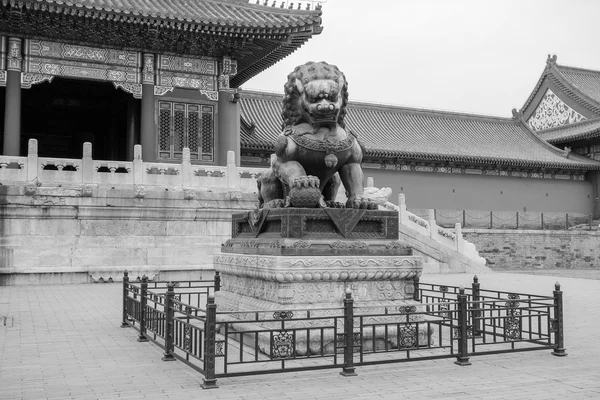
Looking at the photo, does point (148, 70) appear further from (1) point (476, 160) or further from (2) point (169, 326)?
(1) point (476, 160)

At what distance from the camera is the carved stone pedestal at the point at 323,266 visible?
6.60 m

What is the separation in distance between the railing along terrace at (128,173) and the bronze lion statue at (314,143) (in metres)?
9.33

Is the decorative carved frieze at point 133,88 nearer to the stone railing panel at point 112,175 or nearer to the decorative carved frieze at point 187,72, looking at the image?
the decorative carved frieze at point 187,72

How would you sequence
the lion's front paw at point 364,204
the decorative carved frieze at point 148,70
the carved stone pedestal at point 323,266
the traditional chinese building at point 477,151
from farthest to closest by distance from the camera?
the traditional chinese building at point 477,151, the decorative carved frieze at point 148,70, the lion's front paw at point 364,204, the carved stone pedestal at point 323,266

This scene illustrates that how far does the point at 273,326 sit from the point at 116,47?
14.7 meters

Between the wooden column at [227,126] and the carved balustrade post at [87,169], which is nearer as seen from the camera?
the carved balustrade post at [87,169]

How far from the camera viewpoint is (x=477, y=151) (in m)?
31.1

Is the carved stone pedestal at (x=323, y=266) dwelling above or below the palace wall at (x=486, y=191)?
below

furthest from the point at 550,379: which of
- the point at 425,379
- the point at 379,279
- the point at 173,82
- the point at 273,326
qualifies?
the point at 173,82

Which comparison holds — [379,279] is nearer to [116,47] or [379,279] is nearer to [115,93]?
[116,47]

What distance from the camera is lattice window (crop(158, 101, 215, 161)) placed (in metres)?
19.4

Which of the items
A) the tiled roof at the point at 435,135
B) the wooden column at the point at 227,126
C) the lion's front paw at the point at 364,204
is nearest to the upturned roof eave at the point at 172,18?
the wooden column at the point at 227,126

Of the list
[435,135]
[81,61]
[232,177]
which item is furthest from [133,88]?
[435,135]

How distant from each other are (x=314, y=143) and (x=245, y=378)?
9.46ft
